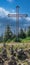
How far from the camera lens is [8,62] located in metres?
8.36

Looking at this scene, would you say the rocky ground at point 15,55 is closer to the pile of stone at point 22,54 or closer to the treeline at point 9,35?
the pile of stone at point 22,54

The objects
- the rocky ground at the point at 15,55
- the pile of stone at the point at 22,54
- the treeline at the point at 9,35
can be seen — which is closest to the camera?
the rocky ground at the point at 15,55

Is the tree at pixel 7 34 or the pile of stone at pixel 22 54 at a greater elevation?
the tree at pixel 7 34

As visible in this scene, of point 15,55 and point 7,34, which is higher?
point 7,34

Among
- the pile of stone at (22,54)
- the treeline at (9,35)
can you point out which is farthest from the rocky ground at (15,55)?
the treeline at (9,35)

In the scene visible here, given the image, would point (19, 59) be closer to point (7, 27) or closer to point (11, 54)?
point (11, 54)

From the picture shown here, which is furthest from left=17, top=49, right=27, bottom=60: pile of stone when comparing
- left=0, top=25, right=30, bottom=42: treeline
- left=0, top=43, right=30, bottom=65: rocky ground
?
left=0, top=25, right=30, bottom=42: treeline

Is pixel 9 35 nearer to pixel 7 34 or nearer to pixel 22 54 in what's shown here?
pixel 7 34

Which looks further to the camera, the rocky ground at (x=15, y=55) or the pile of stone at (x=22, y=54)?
the pile of stone at (x=22, y=54)

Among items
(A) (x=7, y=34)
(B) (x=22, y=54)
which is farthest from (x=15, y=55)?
(A) (x=7, y=34)

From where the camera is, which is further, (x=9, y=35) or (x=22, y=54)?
(x=9, y=35)

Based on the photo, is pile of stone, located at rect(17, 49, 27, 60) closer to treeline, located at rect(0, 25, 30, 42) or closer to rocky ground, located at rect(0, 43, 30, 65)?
rocky ground, located at rect(0, 43, 30, 65)

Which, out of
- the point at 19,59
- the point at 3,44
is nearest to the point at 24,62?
the point at 19,59

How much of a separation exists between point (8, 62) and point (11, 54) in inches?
10.0
